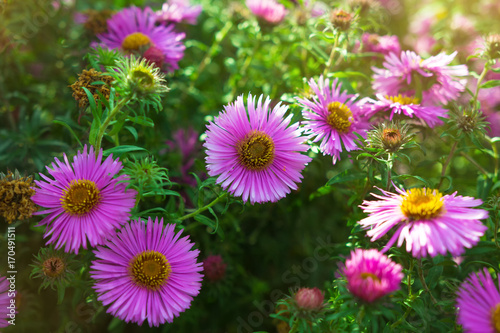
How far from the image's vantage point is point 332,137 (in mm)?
1564

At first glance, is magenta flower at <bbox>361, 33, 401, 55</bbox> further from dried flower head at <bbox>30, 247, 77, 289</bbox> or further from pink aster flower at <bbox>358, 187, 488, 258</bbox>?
dried flower head at <bbox>30, 247, 77, 289</bbox>

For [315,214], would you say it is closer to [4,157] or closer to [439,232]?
[439,232]

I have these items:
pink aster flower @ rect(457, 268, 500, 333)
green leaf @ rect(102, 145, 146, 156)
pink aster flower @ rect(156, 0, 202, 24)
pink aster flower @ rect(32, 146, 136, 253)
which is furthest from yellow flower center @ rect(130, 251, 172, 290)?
pink aster flower @ rect(156, 0, 202, 24)

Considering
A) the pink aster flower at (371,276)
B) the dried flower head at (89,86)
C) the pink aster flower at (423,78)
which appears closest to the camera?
the pink aster flower at (371,276)

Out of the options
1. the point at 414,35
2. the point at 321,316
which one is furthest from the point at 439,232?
the point at 414,35

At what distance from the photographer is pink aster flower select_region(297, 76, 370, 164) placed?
61.9 inches

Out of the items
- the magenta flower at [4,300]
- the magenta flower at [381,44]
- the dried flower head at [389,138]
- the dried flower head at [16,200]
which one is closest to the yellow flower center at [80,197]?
the dried flower head at [16,200]

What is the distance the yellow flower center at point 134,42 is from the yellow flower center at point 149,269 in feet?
3.21

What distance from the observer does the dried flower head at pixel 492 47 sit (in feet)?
5.59

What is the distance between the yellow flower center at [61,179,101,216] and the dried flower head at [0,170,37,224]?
0.35 ft

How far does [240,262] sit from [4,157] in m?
1.26

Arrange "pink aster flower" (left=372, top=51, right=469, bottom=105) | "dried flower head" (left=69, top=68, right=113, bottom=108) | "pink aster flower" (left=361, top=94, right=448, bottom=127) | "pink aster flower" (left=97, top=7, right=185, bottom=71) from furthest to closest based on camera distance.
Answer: "pink aster flower" (left=97, top=7, right=185, bottom=71), "pink aster flower" (left=372, top=51, right=469, bottom=105), "pink aster flower" (left=361, top=94, right=448, bottom=127), "dried flower head" (left=69, top=68, right=113, bottom=108)

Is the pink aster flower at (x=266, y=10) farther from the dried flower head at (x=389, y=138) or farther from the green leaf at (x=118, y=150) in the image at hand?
the green leaf at (x=118, y=150)

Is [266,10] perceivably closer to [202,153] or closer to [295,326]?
[202,153]
